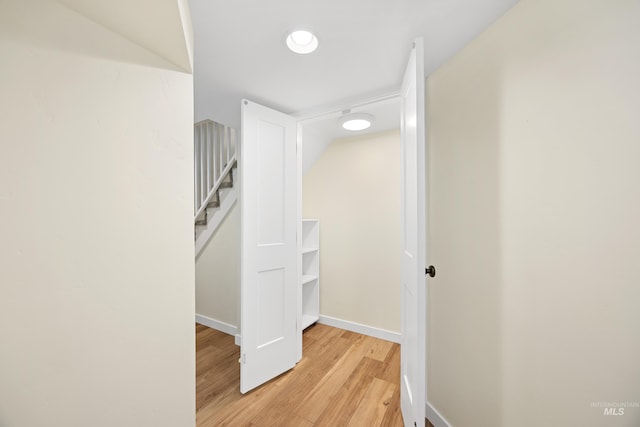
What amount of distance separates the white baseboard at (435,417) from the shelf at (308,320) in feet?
4.55

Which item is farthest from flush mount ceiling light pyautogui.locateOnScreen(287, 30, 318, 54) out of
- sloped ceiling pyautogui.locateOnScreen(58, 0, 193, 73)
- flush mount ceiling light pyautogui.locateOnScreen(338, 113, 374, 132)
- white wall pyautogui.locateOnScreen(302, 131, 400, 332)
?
white wall pyautogui.locateOnScreen(302, 131, 400, 332)

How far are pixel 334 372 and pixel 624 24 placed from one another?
92.7 inches

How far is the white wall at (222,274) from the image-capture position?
251 cm

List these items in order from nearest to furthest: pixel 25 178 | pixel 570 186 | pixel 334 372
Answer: pixel 25 178 → pixel 570 186 → pixel 334 372

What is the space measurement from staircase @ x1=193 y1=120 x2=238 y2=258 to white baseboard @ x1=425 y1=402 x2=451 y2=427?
2.32m

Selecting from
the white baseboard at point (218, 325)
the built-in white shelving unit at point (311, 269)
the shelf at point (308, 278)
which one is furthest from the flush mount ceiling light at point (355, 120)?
the white baseboard at point (218, 325)

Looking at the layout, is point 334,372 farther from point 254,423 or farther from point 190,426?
point 190,426

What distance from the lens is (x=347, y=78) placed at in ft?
4.89

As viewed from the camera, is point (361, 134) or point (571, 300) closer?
point (571, 300)

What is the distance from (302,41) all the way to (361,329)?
2.57m

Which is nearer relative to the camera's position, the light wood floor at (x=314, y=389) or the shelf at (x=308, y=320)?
the light wood floor at (x=314, y=389)

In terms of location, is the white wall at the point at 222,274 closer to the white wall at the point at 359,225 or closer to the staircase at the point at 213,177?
the staircase at the point at 213,177

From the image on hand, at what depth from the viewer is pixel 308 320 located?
2686 mm

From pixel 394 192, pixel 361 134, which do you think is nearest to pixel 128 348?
pixel 394 192
